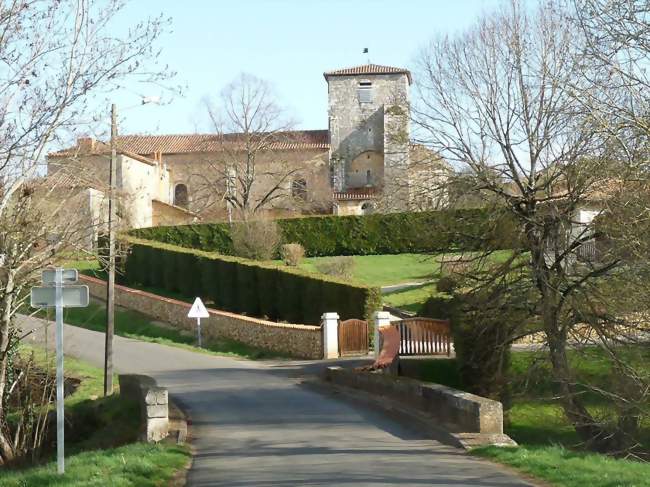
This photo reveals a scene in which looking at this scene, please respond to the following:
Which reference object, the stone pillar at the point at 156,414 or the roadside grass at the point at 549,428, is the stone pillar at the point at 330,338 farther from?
the stone pillar at the point at 156,414

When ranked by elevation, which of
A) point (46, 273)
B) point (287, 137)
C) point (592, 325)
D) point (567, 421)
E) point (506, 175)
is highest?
point (287, 137)

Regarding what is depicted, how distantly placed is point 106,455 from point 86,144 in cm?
539

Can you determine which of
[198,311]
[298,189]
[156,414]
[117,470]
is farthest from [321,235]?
[117,470]

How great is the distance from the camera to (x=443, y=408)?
53.7 feet

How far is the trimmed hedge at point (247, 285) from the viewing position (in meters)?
38.5

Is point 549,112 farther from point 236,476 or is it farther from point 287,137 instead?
point 287,137

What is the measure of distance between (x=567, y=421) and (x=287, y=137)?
6185cm

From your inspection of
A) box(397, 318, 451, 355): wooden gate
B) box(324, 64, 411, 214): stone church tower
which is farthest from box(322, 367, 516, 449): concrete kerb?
box(324, 64, 411, 214): stone church tower

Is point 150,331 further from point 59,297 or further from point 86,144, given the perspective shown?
point 59,297

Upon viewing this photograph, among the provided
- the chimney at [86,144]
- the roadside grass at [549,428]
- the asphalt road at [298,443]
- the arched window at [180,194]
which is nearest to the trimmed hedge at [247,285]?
the asphalt road at [298,443]

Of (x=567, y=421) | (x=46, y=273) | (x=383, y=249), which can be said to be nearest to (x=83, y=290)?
(x=46, y=273)

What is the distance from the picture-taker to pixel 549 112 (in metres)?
19.8

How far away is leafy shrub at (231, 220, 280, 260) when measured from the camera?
53.7 m

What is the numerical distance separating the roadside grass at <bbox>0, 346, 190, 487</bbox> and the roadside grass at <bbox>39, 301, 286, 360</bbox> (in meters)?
14.3
